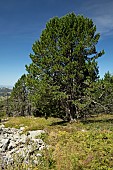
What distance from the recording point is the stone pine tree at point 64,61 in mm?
24656

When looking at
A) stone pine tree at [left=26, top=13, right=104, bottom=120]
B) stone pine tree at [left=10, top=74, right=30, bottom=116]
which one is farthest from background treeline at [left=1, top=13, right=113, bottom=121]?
stone pine tree at [left=10, top=74, right=30, bottom=116]

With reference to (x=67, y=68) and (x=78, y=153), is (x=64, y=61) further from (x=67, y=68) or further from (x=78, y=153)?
(x=78, y=153)

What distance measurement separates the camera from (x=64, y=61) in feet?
81.3

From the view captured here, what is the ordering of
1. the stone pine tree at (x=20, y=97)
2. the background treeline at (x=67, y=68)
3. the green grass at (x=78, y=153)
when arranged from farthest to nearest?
the stone pine tree at (x=20, y=97)
the background treeline at (x=67, y=68)
the green grass at (x=78, y=153)

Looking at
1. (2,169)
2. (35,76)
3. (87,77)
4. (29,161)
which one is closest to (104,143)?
(29,161)

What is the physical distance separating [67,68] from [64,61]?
0.98 meters

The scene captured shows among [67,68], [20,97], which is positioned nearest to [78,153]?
[67,68]

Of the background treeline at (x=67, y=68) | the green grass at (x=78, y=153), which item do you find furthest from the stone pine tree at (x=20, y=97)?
the green grass at (x=78, y=153)

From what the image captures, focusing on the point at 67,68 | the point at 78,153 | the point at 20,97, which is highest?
the point at 20,97

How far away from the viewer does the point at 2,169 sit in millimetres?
9625

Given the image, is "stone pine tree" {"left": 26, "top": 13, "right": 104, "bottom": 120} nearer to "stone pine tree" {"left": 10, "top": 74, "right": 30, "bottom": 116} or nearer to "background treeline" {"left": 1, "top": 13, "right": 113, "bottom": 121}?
"background treeline" {"left": 1, "top": 13, "right": 113, "bottom": 121}

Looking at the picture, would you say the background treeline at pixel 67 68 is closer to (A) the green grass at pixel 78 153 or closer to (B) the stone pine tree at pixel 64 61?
(B) the stone pine tree at pixel 64 61

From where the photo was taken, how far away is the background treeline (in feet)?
80.5

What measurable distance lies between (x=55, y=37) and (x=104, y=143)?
1544cm
